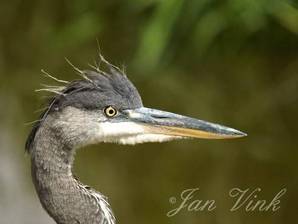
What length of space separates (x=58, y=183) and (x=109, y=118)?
0.95ft

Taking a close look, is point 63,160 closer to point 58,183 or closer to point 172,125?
point 58,183

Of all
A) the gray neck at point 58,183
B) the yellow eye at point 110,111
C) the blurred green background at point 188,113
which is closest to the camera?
the gray neck at point 58,183

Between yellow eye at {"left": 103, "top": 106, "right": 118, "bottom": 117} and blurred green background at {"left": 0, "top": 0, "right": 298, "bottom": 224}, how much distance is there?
5.50ft

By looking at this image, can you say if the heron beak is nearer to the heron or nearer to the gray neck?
the heron

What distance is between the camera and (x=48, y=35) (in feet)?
17.0

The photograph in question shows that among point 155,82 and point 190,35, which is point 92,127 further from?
point 155,82

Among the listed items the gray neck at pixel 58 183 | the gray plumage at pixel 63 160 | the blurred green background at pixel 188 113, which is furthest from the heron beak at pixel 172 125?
the blurred green background at pixel 188 113

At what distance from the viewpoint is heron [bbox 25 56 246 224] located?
258 centimetres

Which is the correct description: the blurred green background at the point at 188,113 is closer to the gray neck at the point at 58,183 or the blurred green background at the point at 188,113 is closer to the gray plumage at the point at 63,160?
the gray plumage at the point at 63,160

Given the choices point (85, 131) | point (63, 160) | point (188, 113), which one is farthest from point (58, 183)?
point (188, 113)

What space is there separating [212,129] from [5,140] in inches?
104

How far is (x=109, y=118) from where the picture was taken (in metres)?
2.70

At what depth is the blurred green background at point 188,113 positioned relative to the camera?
4.59m

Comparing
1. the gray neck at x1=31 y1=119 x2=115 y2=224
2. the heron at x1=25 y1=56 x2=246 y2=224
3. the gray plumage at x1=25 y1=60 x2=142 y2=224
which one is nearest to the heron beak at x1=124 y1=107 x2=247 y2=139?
the heron at x1=25 y1=56 x2=246 y2=224
